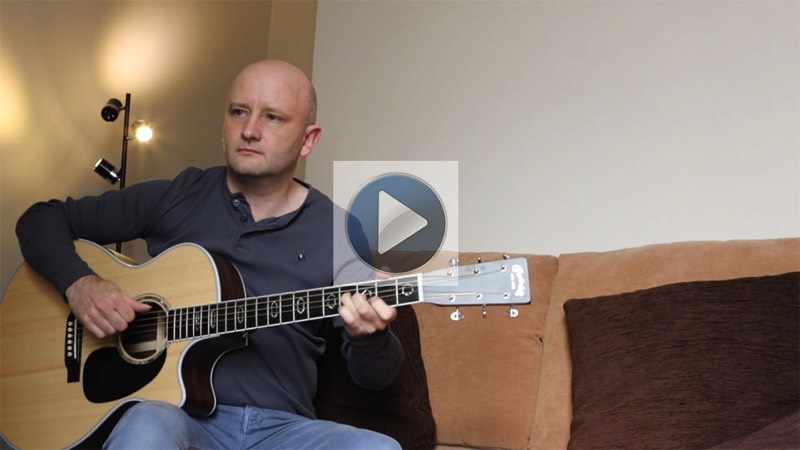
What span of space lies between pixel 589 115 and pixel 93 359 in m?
1.52

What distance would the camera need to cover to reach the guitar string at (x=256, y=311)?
4.51ft

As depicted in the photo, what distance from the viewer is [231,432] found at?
1513 millimetres

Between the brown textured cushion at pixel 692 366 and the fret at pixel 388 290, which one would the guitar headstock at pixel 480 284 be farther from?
the brown textured cushion at pixel 692 366

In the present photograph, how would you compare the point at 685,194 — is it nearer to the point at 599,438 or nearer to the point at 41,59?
the point at 599,438

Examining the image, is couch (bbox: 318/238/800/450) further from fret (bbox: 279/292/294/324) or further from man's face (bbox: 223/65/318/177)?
man's face (bbox: 223/65/318/177)

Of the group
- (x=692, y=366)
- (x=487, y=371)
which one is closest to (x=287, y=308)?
(x=487, y=371)

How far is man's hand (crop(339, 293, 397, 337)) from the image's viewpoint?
138 centimetres

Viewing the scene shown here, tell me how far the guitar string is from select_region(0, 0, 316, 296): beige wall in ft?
4.66

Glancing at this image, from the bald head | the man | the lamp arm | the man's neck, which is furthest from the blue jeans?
the lamp arm

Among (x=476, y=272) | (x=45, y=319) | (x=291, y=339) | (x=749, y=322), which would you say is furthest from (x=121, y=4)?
(x=749, y=322)

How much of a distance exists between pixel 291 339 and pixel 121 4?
7.13 ft

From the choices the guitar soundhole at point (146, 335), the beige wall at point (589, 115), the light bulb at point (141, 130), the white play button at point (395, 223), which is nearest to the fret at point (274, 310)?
the guitar soundhole at point (146, 335)

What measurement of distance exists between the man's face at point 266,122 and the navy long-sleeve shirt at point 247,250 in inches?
3.4

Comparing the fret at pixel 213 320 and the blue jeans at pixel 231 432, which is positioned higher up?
the fret at pixel 213 320
